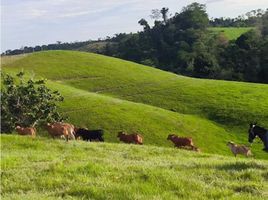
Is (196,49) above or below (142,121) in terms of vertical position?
above

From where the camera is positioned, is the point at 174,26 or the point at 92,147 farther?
the point at 174,26

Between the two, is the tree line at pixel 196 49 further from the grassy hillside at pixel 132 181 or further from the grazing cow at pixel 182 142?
the grassy hillside at pixel 132 181

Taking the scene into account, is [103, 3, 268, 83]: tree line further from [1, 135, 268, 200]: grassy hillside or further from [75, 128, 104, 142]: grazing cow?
[1, 135, 268, 200]: grassy hillside

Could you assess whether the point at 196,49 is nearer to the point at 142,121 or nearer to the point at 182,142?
the point at 142,121

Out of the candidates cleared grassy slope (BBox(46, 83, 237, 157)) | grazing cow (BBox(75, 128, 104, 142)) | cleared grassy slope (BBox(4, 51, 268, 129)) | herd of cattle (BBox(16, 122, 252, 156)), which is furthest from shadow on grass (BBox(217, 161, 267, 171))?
cleared grassy slope (BBox(4, 51, 268, 129))

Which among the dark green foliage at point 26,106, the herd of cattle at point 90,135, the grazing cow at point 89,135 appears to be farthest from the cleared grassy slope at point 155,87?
the grazing cow at point 89,135

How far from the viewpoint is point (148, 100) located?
230 ft

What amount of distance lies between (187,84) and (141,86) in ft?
25.9

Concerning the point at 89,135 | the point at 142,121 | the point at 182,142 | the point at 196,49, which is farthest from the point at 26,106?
the point at 196,49

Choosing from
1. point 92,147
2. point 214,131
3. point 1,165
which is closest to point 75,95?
point 214,131

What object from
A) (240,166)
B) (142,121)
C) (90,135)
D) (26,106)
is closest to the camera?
(240,166)

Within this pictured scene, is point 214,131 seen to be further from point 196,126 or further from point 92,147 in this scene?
point 92,147

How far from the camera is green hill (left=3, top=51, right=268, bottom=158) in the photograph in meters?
54.3

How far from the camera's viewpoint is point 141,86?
254ft
